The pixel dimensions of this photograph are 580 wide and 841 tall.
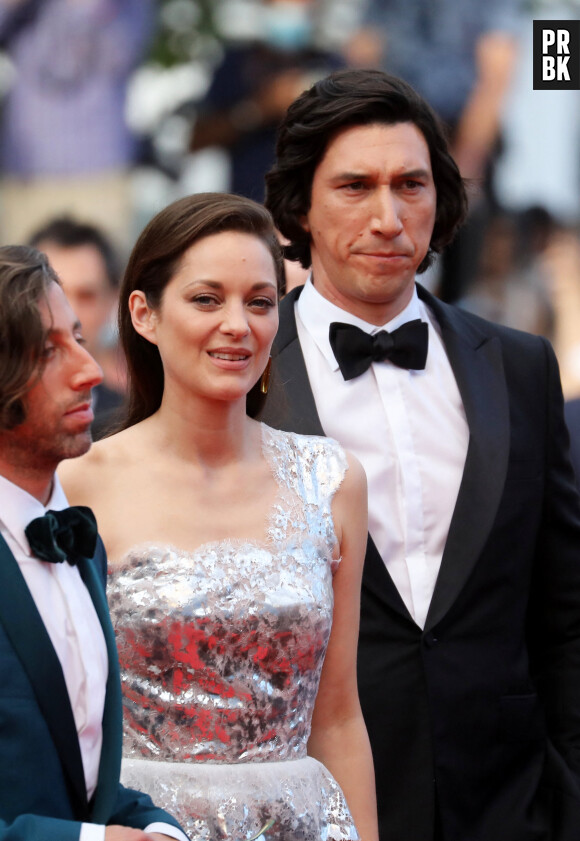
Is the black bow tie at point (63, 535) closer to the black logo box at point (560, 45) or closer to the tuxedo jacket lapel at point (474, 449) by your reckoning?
the tuxedo jacket lapel at point (474, 449)

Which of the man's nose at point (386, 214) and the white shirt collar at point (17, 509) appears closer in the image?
the white shirt collar at point (17, 509)

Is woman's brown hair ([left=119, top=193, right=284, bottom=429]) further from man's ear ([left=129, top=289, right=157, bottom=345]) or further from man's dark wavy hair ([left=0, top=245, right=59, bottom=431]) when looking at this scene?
man's dark wavy hair ([left=0, top=245, right=59, bottom=431])

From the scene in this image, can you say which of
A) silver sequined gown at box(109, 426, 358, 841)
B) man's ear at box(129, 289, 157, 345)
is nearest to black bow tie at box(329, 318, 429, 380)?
man's ear at box(129, 289, 157, 345)

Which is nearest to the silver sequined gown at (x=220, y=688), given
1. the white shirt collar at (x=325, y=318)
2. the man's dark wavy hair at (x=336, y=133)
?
the white shirt collar at (x=325, y=318)

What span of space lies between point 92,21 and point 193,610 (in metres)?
6.20

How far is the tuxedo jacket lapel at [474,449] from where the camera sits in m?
3.39

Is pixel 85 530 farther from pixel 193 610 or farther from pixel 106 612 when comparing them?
pixel 193 610

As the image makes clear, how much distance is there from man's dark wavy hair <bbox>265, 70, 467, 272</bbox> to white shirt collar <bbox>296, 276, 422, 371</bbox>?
0.79 feet

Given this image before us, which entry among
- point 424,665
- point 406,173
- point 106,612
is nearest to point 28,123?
point 406,173

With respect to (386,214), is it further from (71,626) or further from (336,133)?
(71,626)

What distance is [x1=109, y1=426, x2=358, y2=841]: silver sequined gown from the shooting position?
2.68m

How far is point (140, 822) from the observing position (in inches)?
81.0

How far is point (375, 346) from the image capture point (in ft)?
11.9

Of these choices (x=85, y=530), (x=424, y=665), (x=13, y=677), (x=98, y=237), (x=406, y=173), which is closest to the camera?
(x=13, y=677)
